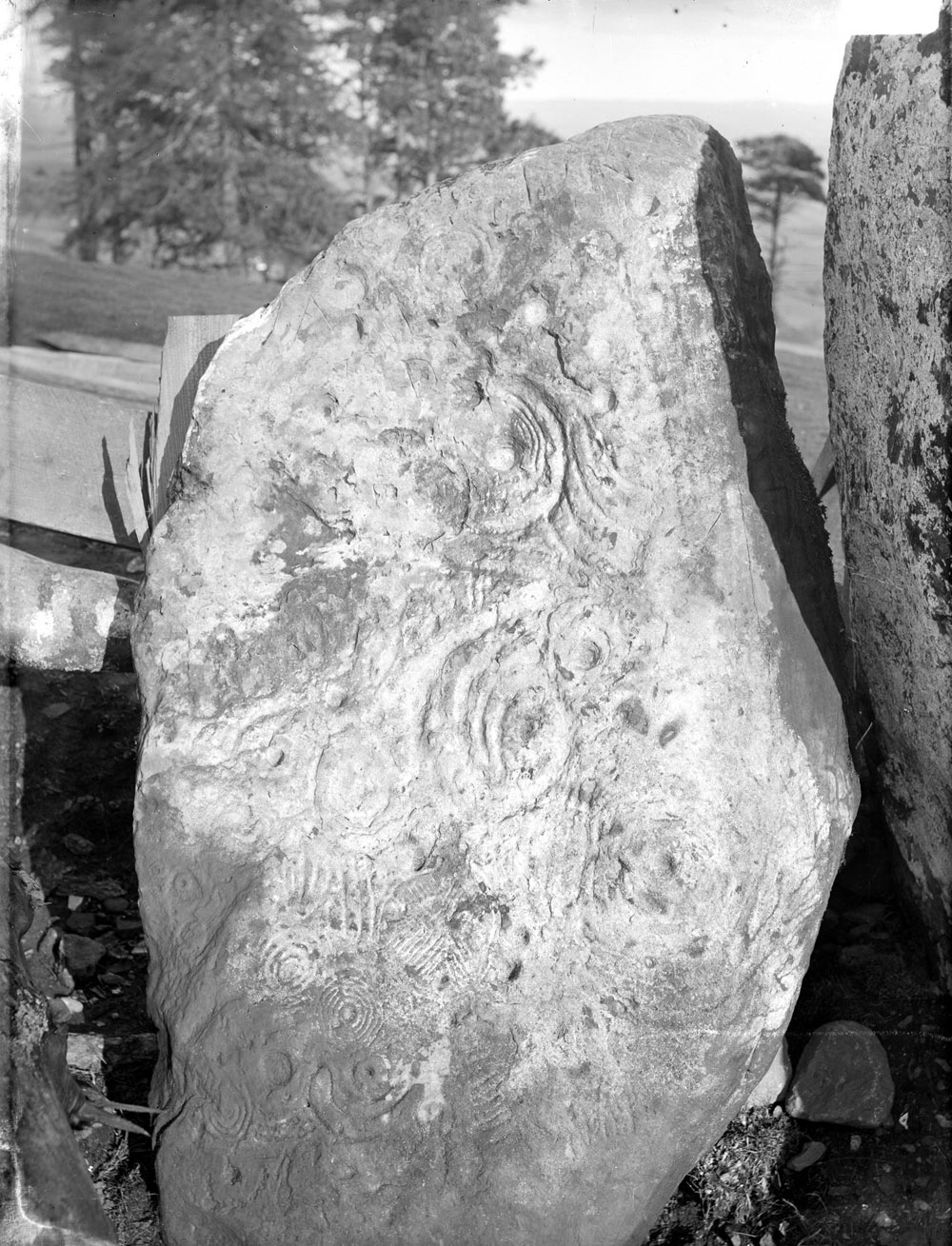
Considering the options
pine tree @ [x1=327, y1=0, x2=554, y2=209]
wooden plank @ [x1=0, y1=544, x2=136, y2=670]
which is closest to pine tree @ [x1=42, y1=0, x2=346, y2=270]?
pine tree @ [x1=327, y1=0, x2=554, y2=209]

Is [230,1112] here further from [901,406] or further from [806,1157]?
[901,406]

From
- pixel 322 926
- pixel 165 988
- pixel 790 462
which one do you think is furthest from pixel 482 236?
pixel 165 988

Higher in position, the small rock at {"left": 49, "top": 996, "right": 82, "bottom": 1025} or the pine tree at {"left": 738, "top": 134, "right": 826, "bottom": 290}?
the pine tree at {"left": 738, "top": 134, "right": 826, "bottom": 290}

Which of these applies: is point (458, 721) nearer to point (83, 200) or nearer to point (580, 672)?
point (580, 672)

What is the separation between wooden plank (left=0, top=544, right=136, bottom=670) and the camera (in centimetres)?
271

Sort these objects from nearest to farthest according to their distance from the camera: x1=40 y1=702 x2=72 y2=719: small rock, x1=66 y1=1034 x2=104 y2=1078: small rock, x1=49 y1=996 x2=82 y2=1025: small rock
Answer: x1=66 y1=1034 x2=104 y2=1078: small rock → x1=49 y1=996 x2=82 y2=1025: small rock → x1=40 y1=702 x2=72 y2=719: small rock

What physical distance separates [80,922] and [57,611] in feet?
2.38

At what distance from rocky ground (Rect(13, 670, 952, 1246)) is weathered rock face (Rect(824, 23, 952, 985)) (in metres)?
0.17

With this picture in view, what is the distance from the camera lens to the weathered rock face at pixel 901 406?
195 cm

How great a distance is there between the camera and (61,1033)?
2041 millimetres

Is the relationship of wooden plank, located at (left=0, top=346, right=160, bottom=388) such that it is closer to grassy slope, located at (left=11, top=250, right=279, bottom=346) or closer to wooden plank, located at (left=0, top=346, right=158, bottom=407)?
wooden plank, located at (left=0, top=346, right=158, bottom=407)

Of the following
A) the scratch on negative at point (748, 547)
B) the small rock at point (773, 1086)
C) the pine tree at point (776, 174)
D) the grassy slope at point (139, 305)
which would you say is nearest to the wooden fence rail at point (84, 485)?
the scratch on negative at point (748, 547)

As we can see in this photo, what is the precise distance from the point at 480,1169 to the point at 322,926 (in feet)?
1.54

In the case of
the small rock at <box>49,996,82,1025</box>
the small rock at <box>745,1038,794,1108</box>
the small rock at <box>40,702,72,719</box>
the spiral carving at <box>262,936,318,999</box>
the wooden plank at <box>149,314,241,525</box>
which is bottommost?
the small rock at <box>49,996,82,1025</box>
